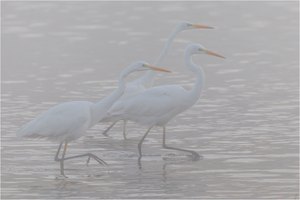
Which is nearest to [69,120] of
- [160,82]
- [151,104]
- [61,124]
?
[61,124]

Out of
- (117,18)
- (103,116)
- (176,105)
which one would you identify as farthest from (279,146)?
(117,18)

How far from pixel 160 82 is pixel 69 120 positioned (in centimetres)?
603

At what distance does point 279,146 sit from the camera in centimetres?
1423

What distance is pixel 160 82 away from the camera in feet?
63.2

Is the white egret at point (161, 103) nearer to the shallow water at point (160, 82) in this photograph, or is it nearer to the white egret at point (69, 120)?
the shallow water at point (160, 82)

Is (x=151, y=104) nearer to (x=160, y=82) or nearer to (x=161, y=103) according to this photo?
(x=161, y=103)

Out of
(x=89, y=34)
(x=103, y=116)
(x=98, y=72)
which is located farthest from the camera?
(x=89, y=34)

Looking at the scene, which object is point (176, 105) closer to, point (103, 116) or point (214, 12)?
point (103, 116)

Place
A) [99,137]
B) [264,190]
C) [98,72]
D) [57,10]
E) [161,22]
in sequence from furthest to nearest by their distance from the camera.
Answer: [57,10] → [161,22] → [98,72] → [99,137] → [264,190]

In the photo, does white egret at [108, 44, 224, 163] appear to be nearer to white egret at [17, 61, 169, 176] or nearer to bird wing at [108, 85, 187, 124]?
bird wing at [108, 85, 187, 124]

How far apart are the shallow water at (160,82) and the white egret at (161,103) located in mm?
454

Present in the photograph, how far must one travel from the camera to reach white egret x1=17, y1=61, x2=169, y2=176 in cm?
1339

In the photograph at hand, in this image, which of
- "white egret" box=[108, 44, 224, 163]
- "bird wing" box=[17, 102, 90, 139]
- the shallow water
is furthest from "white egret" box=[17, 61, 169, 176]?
"white egret" box=[108, 44, 224, 163]

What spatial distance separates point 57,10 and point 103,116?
16.7 meters
